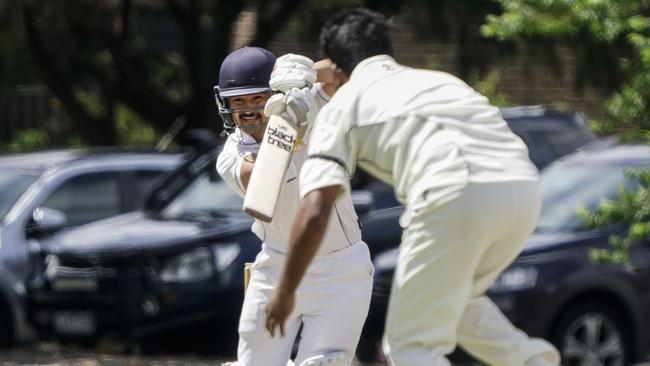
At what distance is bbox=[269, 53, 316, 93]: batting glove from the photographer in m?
5.93

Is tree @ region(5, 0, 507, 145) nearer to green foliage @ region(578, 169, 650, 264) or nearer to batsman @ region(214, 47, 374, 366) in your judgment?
green foliage @ region(578, 169, 650, 264)

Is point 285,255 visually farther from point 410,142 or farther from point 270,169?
point 410,142

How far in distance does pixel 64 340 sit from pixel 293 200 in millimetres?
5395

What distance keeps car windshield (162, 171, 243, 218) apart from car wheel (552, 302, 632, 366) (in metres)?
2.57

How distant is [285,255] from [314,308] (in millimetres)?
232

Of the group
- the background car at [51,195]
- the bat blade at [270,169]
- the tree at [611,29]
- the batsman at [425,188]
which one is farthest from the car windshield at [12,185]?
the batsman at [425,188]

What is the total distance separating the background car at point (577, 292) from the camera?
977 centimetres

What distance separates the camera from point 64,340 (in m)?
11.2

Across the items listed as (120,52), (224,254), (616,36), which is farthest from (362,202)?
(120,52)

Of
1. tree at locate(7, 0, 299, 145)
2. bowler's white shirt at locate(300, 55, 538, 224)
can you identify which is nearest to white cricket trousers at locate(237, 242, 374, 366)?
bowler's white shirt at locate(300, 55, 538, 224)

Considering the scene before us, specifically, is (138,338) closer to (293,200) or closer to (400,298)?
(293,200)

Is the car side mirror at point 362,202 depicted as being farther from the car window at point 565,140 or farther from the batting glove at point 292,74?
the batting glove at point 292,74

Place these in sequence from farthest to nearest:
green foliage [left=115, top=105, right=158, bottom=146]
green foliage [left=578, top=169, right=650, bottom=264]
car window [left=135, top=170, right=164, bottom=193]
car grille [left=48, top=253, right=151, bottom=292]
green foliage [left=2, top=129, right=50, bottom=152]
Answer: green foliage [left=2, top=129, right=50, bottom=152] < green foliage [left=115, top=105, right=158, bottom=146] < car window [left=135, top=170, right=164, bottom=193] < car grille [left=48, top=253, right=151, bottom=292] < green foliage [left=578, top=169, right=650, bottom=264]

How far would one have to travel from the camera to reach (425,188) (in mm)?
5188
